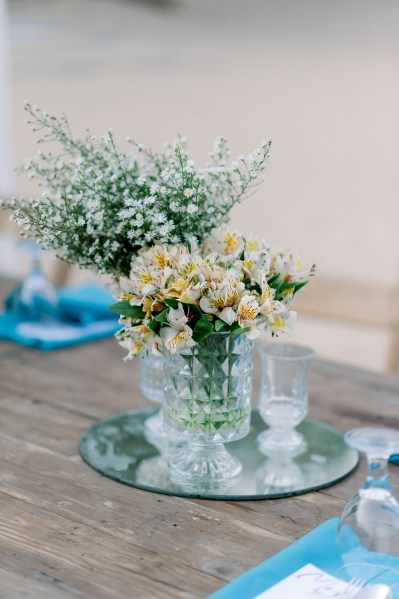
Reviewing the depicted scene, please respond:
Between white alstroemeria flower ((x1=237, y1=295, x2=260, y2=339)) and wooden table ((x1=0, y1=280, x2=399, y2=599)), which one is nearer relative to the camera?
wooden table ((x1=0, y1=280, x2=399, y2=599))

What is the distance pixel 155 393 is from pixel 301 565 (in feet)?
1.57

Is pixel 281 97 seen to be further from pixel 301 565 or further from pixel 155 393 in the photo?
pixel 301 565

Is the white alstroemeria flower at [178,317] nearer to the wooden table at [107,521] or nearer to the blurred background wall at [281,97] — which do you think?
the wooden table at [107,521]

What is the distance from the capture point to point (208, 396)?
3.43 ft

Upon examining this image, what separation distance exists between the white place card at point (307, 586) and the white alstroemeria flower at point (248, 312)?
29 cm

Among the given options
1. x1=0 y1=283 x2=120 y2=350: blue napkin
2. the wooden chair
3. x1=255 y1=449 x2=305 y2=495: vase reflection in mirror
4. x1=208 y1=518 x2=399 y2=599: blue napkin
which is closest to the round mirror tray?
x1=255 y1=449 x2=305 y2=495: vase reflection in mirror

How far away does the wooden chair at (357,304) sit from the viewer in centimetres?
202

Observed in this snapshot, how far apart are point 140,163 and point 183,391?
345mm

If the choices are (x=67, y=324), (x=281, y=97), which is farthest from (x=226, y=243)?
(x=281, y=97)

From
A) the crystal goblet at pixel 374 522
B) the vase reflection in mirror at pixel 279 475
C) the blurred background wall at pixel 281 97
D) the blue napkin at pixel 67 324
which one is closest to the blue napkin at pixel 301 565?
the crystal goblet at pixel 374 522

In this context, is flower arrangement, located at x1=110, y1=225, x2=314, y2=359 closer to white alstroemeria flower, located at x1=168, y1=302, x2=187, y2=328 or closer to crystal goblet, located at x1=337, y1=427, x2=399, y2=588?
white alstroemeria flower, located at x1=168, y1=302, x2=187, y2=328

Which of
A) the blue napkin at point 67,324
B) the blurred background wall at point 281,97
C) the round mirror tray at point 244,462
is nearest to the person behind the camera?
the round mirror tray at point 244,462

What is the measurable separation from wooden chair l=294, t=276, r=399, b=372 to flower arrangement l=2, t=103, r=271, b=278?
1.00 m

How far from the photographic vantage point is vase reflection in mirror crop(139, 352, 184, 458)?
1.24 metres
